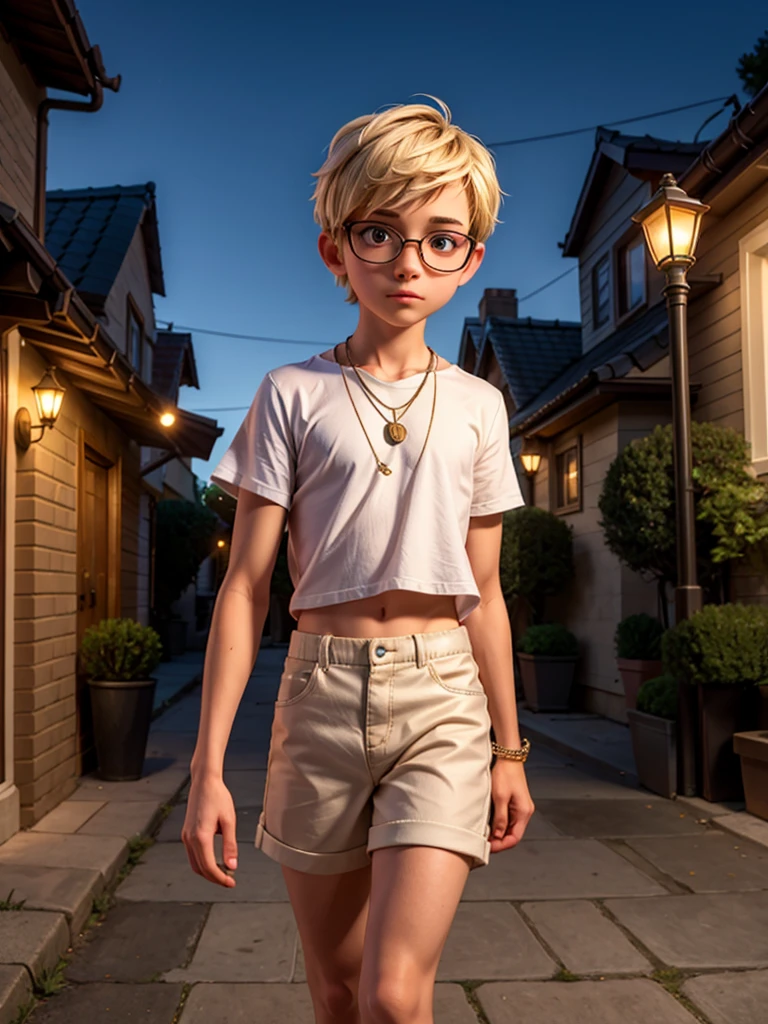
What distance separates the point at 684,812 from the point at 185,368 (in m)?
18.5

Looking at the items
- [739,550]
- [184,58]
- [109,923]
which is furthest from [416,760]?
[184,58]

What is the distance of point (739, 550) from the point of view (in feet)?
26.2

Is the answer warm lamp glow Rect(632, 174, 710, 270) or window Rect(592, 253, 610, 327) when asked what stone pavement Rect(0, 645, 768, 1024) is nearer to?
warm lamp glow Rect(632, 174, 710, 270)

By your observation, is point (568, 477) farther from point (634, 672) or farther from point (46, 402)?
point (46, 402)

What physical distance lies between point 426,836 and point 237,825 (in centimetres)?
443

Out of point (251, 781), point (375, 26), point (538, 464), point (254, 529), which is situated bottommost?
point (251, 781)

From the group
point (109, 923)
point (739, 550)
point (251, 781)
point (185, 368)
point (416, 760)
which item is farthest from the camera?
point (185, 368)

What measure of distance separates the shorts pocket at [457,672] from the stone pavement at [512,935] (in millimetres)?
1898

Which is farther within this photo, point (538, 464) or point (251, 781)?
point (538, 464)

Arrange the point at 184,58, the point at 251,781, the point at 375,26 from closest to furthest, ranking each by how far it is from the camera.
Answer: the point at 251,781, the point at 184,58, the point at 375,26

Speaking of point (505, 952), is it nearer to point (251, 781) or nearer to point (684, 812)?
point (684, 812)

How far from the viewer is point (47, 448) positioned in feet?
20.3

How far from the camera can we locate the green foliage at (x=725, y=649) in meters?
6.24

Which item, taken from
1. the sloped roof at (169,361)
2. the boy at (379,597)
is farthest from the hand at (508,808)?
the sloped roof at (169,361)
